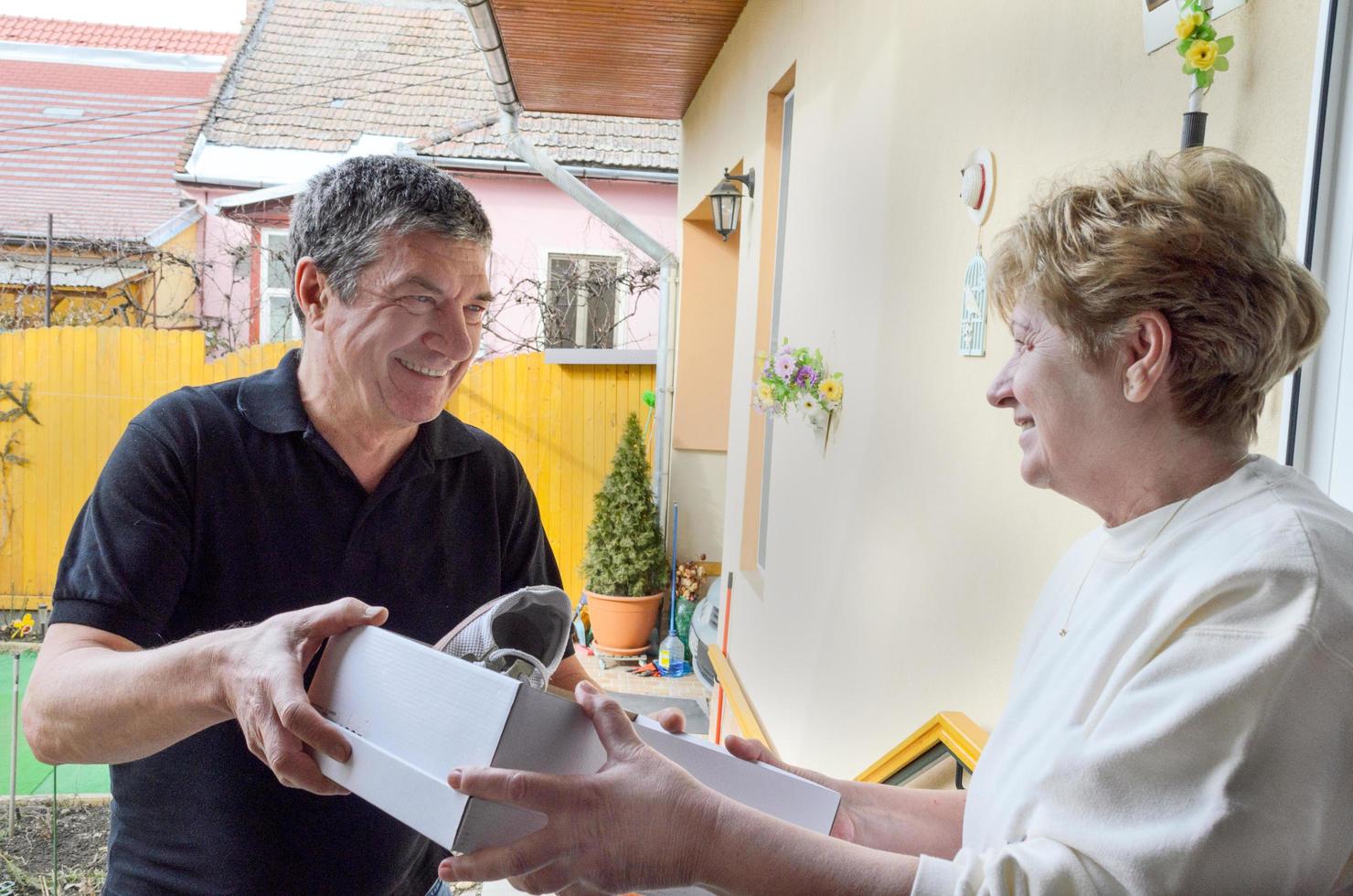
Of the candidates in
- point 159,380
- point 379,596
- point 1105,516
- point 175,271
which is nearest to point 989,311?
point 1105,516

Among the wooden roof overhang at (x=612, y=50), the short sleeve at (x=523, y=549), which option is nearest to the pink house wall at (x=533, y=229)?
the wooden roof overhang at (x=612, y=50)

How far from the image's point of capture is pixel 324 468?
1.52m

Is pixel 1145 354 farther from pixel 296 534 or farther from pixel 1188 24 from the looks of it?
pixel 296 534

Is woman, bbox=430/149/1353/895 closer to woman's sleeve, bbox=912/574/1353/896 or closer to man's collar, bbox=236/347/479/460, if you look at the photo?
woman's sleeve, bbox=912/574/1353/896

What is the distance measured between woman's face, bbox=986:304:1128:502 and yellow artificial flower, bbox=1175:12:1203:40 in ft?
1.55

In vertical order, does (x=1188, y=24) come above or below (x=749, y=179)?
below

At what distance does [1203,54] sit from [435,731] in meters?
1.20

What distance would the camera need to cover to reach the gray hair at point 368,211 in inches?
57.7

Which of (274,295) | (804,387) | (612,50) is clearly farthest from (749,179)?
(274,295)

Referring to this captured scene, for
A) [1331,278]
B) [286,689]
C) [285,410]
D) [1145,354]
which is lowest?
[286,689]

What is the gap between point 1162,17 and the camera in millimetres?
1361

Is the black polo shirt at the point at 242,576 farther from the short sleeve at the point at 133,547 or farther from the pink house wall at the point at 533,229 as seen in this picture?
the pink house wall at the point at 533,229

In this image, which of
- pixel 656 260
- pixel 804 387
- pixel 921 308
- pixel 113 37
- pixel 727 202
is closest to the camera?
pixel 921 308

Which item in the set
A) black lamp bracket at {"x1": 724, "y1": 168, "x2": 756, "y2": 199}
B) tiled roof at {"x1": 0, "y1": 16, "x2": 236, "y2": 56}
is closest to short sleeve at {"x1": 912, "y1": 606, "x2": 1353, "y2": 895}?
black lamp bracket at {"x1": 724, "y1": 168, "x2": 756, "y2": 199}
